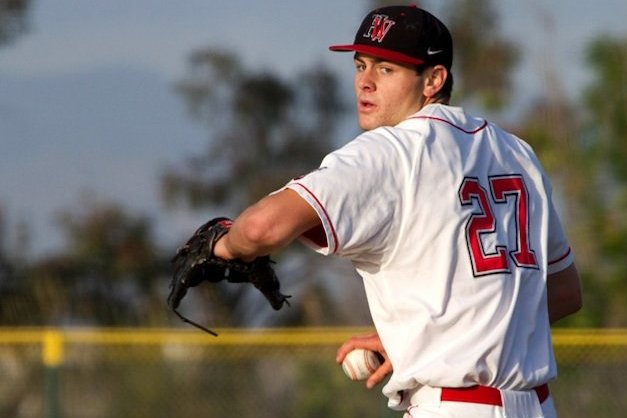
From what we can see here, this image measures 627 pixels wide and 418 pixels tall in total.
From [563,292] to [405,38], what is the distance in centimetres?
105

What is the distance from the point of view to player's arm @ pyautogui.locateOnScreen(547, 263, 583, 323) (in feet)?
16.0

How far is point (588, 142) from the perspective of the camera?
13.2 meters

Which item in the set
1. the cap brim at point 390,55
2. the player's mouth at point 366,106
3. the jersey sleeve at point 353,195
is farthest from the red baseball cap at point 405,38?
the jersey sleeve at point 353,195

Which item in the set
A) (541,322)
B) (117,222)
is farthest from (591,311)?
(541,322)

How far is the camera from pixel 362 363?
4520 mm

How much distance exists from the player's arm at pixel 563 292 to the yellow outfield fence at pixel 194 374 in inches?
188

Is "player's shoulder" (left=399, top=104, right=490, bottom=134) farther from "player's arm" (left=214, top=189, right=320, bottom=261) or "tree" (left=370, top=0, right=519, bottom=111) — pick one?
"tree" (left=370, top=0, right=519, bottom=111)

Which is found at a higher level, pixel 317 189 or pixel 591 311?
pixel 317 189

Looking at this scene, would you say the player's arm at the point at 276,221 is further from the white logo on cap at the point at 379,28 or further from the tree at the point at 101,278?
the tree at the point at 101,278

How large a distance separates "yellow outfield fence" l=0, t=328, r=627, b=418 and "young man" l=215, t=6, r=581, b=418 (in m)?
5.32

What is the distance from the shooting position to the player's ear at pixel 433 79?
4.53 metres

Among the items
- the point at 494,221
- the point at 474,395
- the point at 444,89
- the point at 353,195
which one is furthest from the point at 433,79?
the point at 474,395

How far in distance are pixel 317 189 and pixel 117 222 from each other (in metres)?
11.6

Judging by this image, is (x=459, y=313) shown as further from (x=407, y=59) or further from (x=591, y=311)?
(x=591, y=311)
